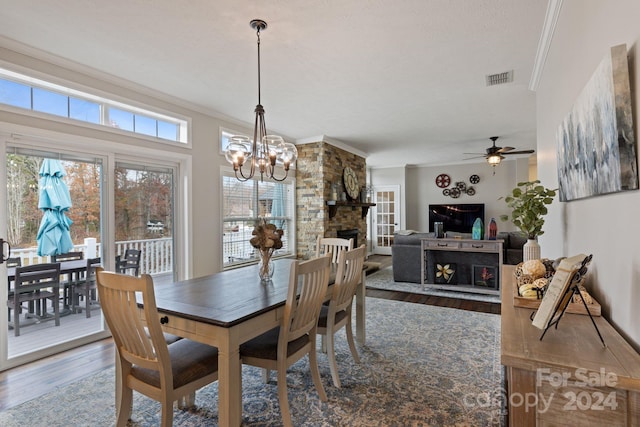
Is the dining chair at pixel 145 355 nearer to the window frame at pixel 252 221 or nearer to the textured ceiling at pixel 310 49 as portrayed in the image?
the textured ceiling at pixel 310 49

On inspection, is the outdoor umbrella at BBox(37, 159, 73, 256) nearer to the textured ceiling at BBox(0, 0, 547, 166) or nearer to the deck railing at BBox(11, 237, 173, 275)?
the deck railing at BBox(11, 237, 173, 275)

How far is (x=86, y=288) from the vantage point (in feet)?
10.8

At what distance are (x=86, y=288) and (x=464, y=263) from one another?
502cm

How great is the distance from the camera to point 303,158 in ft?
19.6

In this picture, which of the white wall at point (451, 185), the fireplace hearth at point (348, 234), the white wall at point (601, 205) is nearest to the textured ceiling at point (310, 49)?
the white wall at point (601, 205)

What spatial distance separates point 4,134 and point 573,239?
425 centimetres

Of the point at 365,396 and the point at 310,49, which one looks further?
the point at 310,49

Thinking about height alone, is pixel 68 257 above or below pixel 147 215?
below

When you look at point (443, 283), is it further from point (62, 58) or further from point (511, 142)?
point (62, 58)

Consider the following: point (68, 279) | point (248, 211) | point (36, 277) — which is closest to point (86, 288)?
point (68, 279)

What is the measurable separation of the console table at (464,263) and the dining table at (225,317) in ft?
11.2

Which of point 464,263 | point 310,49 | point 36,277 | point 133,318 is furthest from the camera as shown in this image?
point 464,263

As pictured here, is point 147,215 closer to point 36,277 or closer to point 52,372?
point 36,277

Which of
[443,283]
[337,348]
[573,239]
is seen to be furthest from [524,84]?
[337,348]
